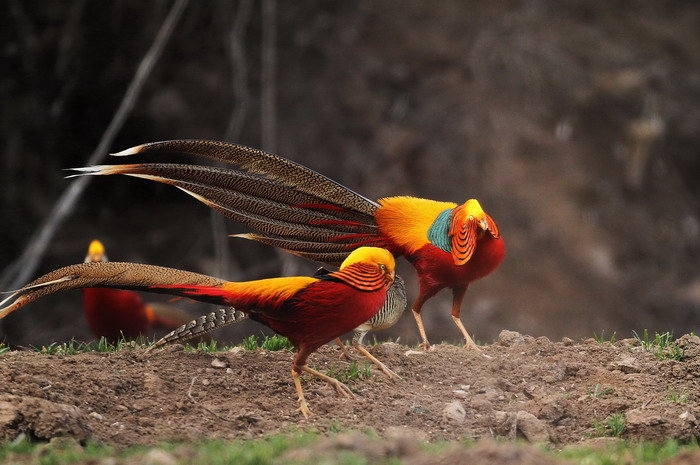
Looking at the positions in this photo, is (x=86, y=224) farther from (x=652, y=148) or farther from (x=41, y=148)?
(x=652, y=148)

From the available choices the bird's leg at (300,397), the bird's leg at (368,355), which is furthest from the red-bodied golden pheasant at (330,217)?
the bird's leg at (300,397)

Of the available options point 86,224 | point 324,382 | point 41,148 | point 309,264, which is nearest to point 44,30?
point 41,148

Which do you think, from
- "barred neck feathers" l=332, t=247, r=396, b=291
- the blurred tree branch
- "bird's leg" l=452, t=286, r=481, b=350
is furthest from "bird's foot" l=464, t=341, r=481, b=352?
the blurred tree branch

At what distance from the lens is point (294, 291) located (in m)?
4.54

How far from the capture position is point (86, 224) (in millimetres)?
9586

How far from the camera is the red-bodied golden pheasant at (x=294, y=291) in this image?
4.50m

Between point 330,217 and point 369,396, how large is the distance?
3.02 feet

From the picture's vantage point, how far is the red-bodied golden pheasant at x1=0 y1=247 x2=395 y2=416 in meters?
4.50

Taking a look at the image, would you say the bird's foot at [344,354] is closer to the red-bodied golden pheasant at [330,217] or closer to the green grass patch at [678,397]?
the red-bodied golden pheasant at [330,217]

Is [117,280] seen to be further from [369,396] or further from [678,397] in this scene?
[678,397]

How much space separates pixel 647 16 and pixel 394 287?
6581mm

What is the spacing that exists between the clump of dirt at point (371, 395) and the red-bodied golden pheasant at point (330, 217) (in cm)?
44

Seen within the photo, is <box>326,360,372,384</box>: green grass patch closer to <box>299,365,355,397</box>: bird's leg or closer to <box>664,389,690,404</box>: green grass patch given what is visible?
<box>299,365,355,397</box>: bird's leg

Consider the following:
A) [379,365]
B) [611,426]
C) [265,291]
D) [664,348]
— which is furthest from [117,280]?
[664,348]
